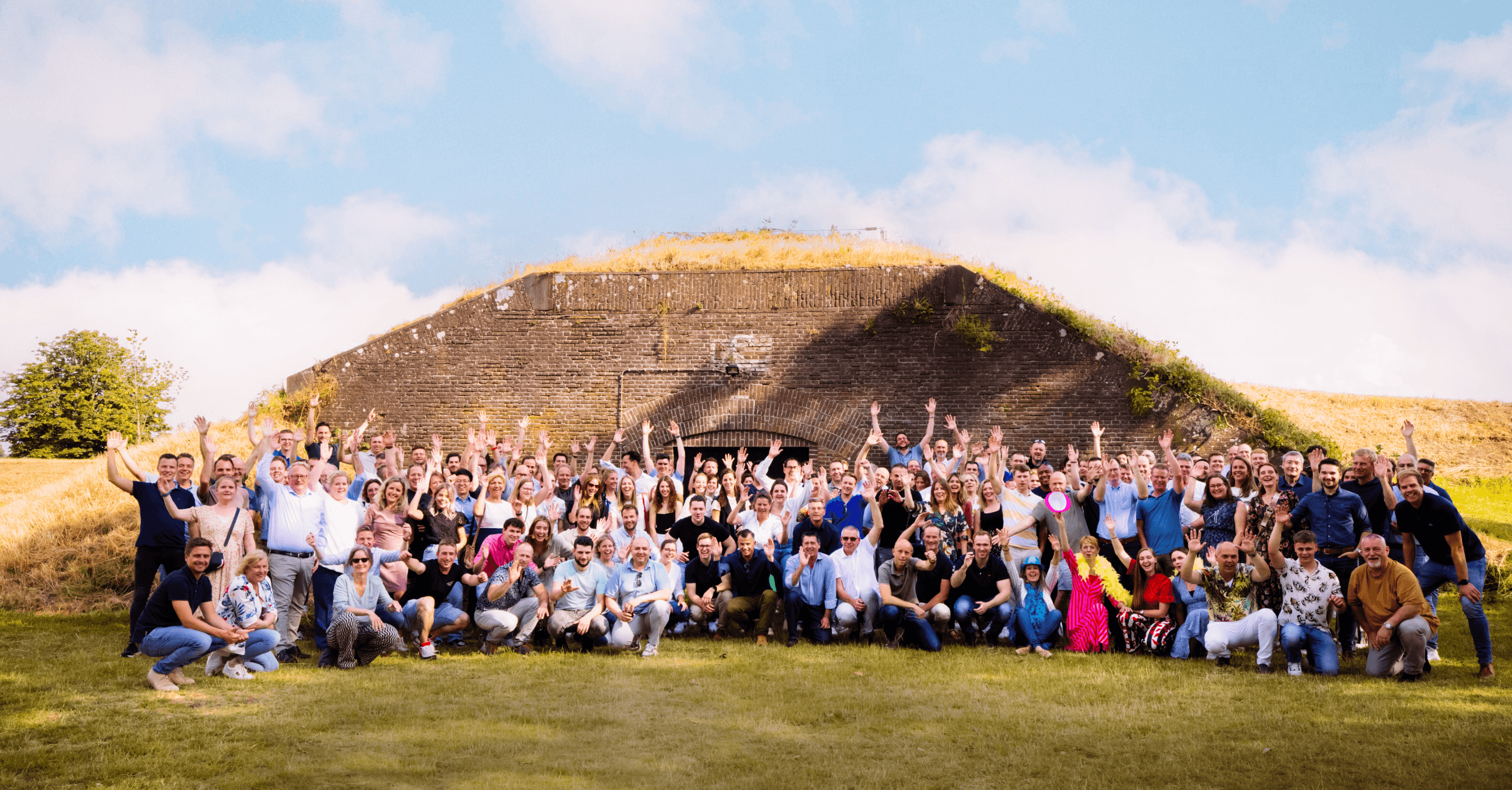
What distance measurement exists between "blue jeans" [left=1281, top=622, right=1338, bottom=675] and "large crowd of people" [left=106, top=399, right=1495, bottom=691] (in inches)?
0.7

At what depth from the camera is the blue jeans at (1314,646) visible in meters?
7.74

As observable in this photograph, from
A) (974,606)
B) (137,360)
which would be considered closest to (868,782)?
(974,606)

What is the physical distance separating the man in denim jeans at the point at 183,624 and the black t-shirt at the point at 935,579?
5696 mm

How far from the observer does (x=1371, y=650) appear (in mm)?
7684

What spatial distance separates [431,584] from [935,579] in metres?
4.61

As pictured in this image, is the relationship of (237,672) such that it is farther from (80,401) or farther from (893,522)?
(80,401)

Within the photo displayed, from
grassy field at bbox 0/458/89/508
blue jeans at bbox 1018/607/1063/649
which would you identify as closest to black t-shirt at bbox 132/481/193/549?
blue jeans at bbox 1018/607/1063/649

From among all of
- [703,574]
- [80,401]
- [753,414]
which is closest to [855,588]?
[703,574]

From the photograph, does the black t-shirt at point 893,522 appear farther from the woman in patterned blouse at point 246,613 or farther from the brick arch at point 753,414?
the brick arch at point 753,414

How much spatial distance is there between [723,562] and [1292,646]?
4968 millimetres

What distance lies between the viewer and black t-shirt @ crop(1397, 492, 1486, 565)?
773 centimetres

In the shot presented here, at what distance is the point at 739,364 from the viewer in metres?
16.5

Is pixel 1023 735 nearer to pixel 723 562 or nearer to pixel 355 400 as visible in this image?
pixel 723 562

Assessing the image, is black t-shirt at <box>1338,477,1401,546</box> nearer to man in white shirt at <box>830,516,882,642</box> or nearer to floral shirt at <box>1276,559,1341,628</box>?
floral shirt at <box>1276,559,1341,628</box>
